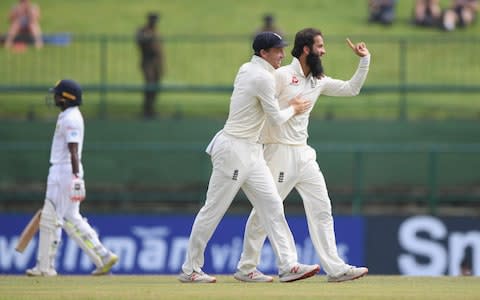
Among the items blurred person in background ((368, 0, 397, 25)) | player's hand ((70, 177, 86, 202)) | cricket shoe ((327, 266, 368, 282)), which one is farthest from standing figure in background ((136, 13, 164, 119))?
cricket shoe ((327, 266, 368, 282))

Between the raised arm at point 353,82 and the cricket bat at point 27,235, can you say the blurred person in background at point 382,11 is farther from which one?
the raised arm at point 353,82

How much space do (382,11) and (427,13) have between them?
103cm

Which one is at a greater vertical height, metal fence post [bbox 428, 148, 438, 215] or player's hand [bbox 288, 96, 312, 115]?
player's hand [bbox 288, 96, 312, 115]

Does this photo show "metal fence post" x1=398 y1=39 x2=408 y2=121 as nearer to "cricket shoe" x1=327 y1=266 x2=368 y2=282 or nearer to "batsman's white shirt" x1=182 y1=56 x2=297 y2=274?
"cricket shoe" x1=327 y1=266 x2=368 y2=282

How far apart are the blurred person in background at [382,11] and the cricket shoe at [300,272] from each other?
16.5m

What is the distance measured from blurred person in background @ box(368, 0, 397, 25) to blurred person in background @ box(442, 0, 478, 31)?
1192 mm

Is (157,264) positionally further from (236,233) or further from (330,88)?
(330,88)

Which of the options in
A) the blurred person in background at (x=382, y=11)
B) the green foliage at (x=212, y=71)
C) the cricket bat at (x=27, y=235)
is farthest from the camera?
the blurred person in background at (x=382, y=11)

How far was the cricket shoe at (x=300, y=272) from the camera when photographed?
45.3ft

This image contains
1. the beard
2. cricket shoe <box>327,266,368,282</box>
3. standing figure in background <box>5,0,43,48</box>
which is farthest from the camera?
standing figure in background <box>5,0,43,48</box>

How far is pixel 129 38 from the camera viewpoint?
80.1 feet

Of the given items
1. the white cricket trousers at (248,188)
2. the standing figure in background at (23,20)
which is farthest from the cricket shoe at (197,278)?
the standing figure in background at (23,20)

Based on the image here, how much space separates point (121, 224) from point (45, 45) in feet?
17.0

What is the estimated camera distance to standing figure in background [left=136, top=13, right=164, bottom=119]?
24969 millimetres
